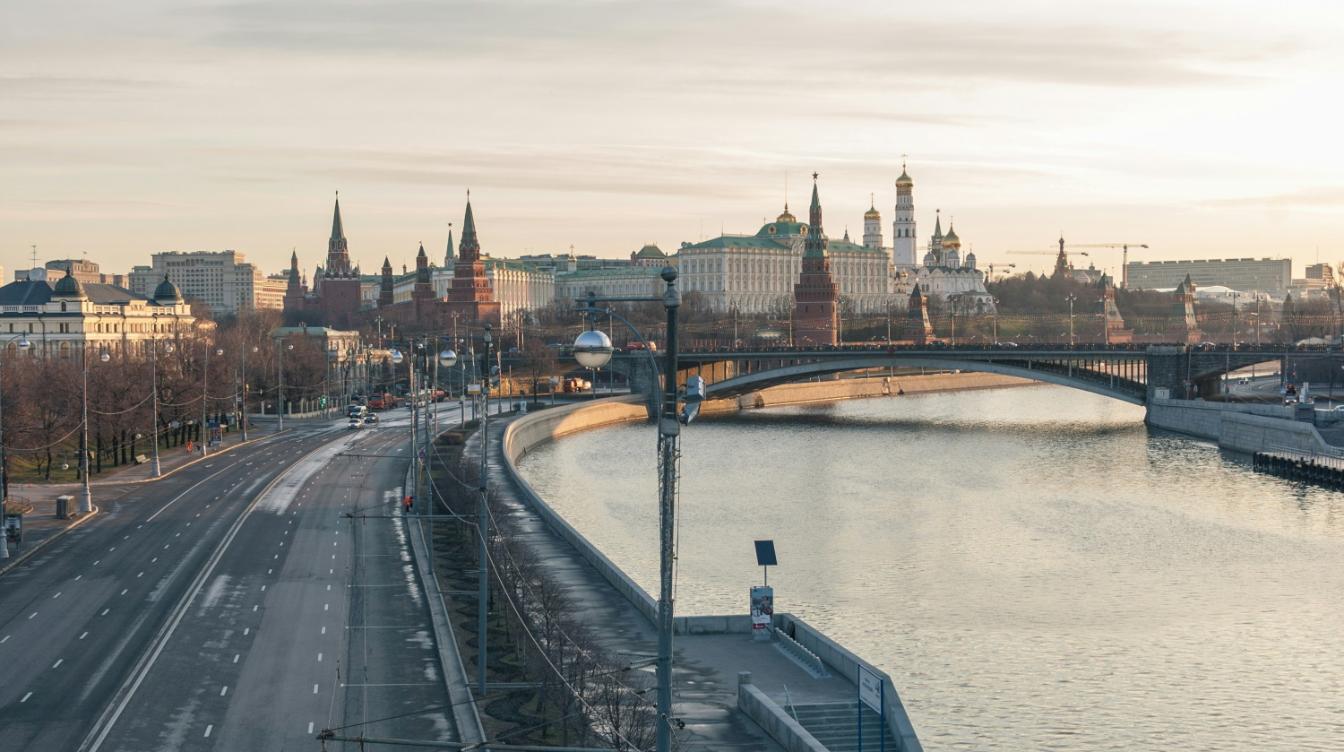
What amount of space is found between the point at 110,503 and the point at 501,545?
67.6 ft

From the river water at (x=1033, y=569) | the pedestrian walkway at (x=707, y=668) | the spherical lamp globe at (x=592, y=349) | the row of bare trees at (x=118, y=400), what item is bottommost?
the river water at (x=1033, y=569)

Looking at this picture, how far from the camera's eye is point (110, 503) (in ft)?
174

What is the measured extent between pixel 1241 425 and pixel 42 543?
59831 mm

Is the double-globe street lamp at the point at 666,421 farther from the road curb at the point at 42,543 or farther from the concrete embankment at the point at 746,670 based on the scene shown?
the road curb at the point at 42,543

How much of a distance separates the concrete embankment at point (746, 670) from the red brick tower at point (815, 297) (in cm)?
12052

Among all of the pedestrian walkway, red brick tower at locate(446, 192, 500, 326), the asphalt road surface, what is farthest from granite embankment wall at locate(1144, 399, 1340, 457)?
red brick tower at locate(446, 192, 500, 326)

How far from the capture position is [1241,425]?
266 ft

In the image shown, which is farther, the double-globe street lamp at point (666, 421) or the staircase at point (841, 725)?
the staircase at point (841, 725)

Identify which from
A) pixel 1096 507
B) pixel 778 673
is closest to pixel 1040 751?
pixel 778 673

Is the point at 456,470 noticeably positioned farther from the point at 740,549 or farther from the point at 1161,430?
the point at 1161,430

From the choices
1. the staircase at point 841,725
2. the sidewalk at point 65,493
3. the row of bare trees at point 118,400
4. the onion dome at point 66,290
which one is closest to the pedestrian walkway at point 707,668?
the staircase at point 841,725

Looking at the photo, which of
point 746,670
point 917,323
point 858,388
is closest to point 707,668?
point 746,670

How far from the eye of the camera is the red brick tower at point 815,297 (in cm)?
15912

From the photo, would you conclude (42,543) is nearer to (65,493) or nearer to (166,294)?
(65,493)
